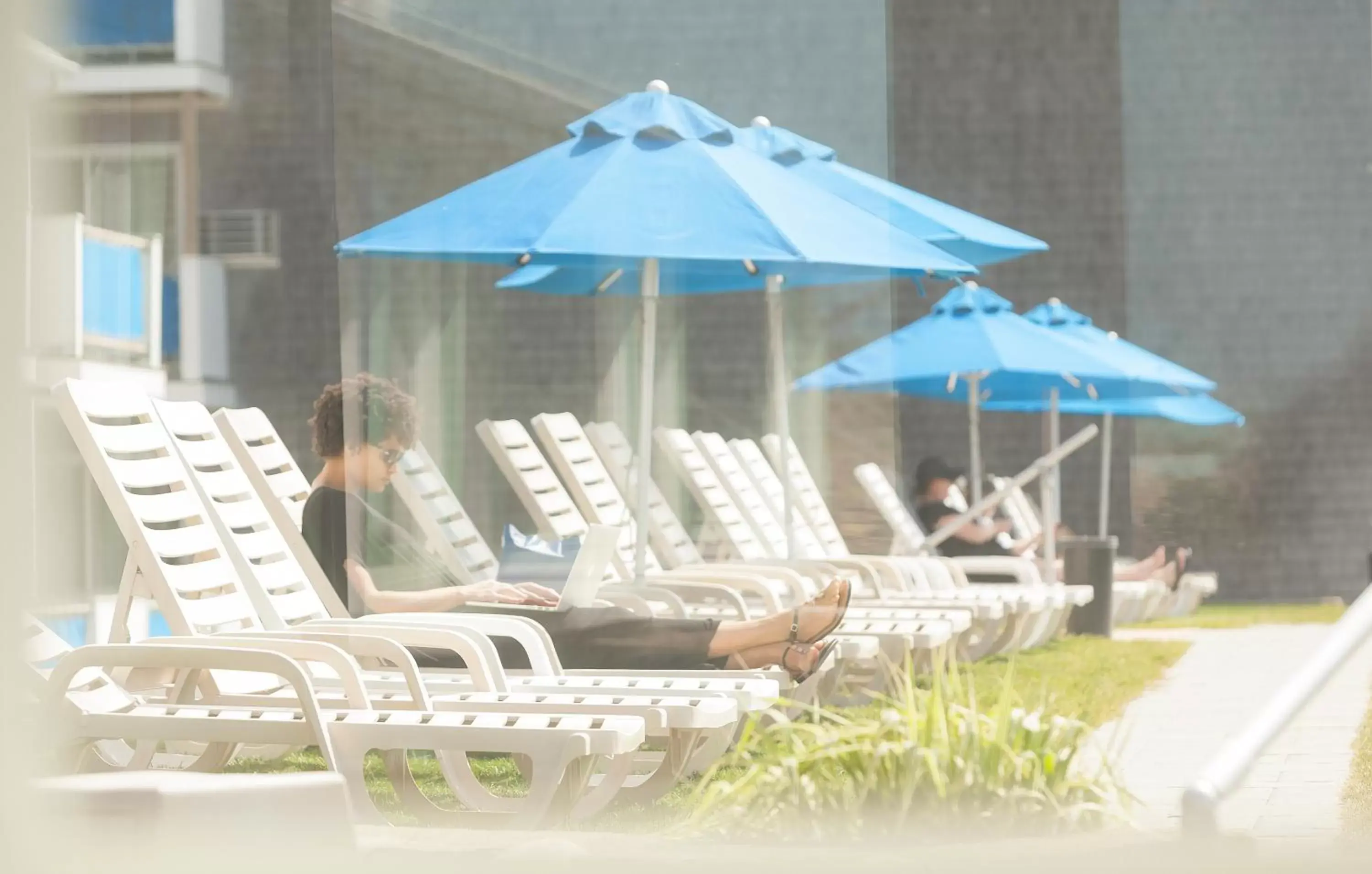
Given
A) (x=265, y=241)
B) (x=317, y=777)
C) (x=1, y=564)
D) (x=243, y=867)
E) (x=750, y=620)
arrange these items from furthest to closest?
(x=265, y=241), (x=750, y=620), (x=1, y=564), (x=243, y=867), (x=317, y=777)

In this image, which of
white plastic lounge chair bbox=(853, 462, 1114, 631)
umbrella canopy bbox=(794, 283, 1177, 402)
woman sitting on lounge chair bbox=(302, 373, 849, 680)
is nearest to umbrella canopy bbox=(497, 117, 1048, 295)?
umbrella canopy bbox=(794, 283, 1177, 402)

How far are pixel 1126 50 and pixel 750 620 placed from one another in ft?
6.01

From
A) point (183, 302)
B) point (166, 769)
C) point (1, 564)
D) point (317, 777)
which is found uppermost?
point (183, 302)

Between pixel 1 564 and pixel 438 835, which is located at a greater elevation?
pixel 1 564

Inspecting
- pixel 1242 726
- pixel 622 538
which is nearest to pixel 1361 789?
pixel 1242 726

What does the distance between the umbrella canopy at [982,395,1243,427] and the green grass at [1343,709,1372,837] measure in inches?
32.1

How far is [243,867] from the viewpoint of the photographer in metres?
3.53

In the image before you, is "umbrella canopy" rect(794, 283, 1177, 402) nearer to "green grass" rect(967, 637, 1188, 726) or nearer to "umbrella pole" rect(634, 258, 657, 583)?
"umbrella pole" rect(634, 258, 657, 583)

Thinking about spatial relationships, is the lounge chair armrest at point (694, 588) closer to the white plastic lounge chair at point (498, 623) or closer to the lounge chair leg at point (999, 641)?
the white plastic lounge chair at point (498, 623)

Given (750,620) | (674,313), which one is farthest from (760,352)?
(750,620)

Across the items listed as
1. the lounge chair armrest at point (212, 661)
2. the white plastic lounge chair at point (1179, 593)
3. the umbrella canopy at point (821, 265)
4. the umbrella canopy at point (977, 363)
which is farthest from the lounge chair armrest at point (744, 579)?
the lounge chair armrest at point (212, 661)

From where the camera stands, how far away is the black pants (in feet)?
15.9

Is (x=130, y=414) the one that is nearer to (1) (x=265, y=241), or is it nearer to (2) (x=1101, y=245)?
(1) (x=265, y=241)

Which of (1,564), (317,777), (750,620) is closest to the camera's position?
(317,777)
